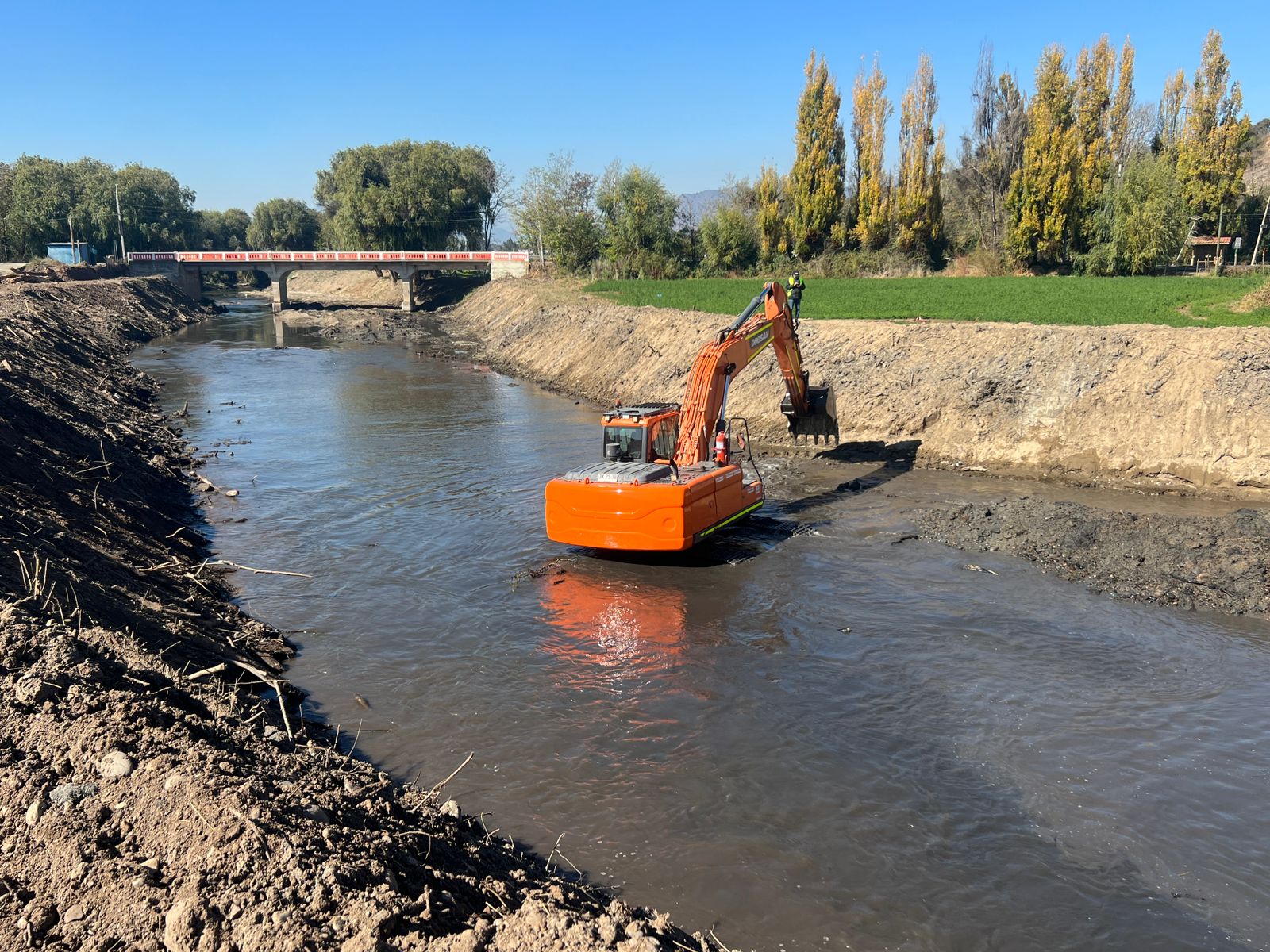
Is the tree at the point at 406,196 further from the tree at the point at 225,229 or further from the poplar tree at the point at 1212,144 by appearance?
the poplar tree at the point at 1212,144

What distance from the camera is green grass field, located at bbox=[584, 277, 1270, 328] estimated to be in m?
25.5

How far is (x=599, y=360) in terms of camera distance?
37.2m

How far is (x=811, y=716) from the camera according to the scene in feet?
33.3

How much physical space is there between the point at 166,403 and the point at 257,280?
9051 cm

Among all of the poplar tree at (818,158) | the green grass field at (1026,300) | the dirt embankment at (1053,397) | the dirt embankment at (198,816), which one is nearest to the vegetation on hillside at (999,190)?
the poplar tree at (818,158)

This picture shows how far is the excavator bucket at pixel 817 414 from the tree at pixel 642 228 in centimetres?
4118

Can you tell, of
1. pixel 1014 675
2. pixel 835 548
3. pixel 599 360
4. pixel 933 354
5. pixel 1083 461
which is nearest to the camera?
pixel 1014 675

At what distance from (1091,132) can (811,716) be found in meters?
50.4

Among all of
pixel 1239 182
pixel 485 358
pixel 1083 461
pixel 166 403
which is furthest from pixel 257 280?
pixel 1083 461

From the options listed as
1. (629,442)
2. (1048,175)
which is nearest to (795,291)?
(629,442)

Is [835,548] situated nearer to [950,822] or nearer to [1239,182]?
[950,822]

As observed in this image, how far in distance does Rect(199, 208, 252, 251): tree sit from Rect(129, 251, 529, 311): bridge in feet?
145

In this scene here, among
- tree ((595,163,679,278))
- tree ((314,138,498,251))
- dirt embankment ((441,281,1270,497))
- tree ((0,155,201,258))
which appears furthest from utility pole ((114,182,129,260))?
dirt embankment ((441,281,1270,497))

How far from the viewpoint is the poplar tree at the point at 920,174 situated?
5281cm
